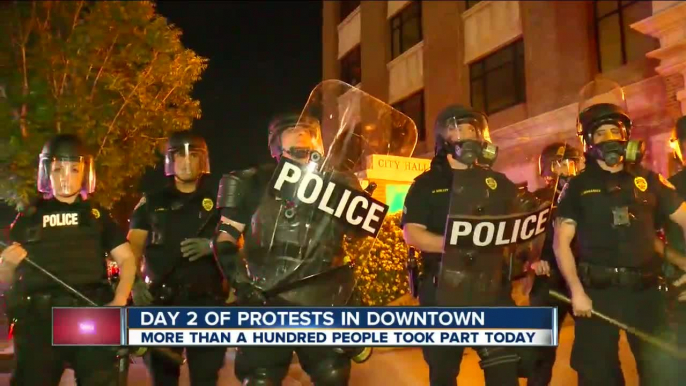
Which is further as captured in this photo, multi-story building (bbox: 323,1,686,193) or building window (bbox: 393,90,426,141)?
building window (bbox: 393,90,426,141)

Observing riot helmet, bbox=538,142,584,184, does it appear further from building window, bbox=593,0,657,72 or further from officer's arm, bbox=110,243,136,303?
building window, bbox=593,0,657,72

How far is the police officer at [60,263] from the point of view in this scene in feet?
11.4

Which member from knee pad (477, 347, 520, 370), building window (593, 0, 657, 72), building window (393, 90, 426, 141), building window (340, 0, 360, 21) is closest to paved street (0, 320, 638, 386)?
knee pad (477, 347, 520, 370)

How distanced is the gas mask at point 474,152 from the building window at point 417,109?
13.8 metres

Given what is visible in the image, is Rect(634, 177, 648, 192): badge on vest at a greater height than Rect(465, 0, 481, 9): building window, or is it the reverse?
Rect(465, 0, 481, 9): building window

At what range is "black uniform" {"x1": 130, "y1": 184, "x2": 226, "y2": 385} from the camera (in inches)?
159

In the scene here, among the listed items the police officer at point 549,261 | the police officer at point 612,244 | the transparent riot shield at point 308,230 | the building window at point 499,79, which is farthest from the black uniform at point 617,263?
the building window at point 499,79

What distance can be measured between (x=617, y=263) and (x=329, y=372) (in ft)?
5.51

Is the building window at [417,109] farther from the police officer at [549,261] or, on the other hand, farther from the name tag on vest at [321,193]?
the name tag on vest at [321,193]

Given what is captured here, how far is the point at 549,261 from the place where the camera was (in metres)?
4.59

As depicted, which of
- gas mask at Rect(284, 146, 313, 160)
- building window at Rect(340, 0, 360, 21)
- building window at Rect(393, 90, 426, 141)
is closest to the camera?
gas mask at Rect(284, 146, 313, 160)

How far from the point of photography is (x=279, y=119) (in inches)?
148

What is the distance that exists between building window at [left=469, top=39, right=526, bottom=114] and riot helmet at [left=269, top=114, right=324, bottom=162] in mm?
11235

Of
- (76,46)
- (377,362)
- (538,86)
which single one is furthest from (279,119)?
(538,86)
